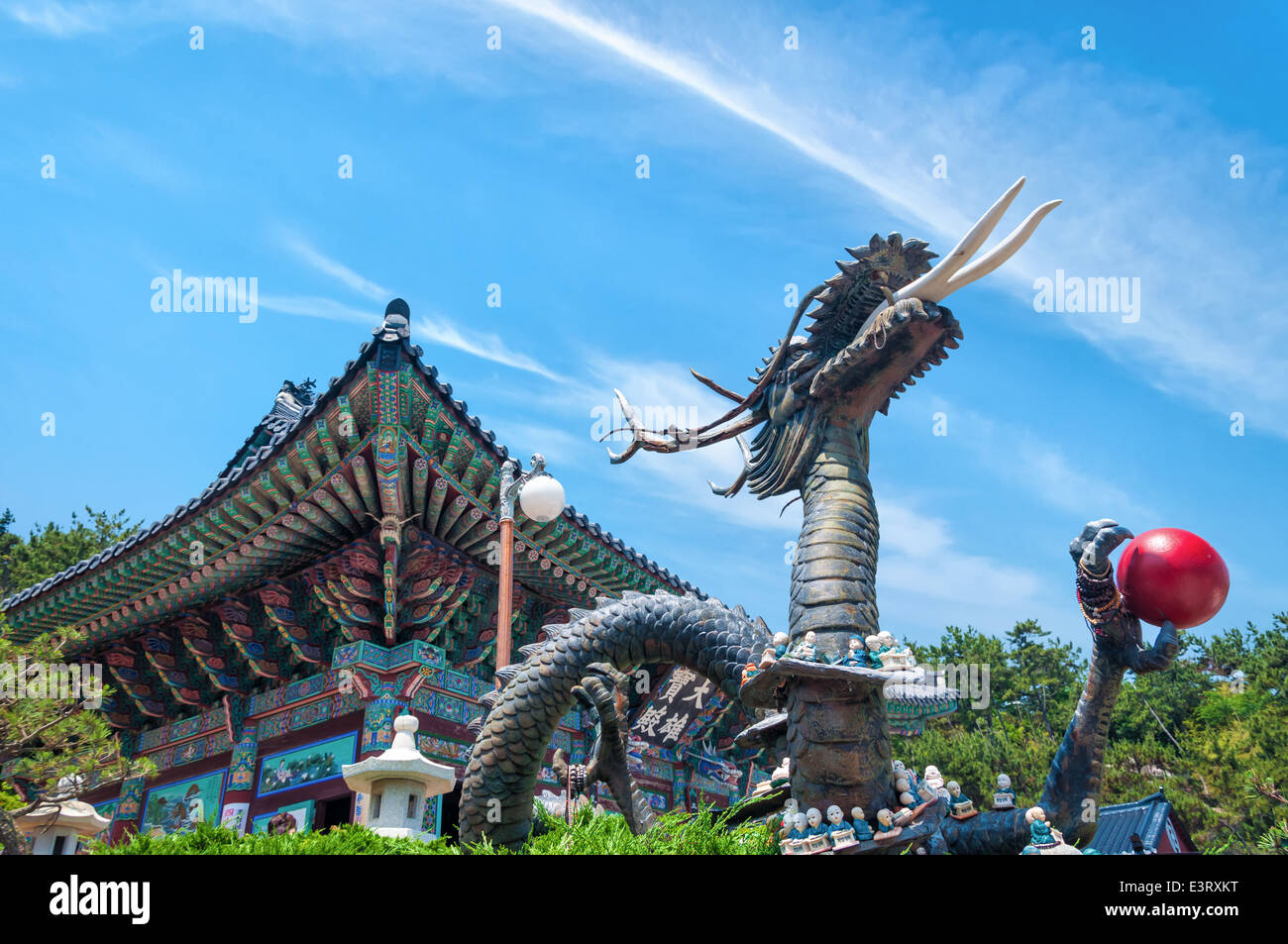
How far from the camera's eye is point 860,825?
360cm

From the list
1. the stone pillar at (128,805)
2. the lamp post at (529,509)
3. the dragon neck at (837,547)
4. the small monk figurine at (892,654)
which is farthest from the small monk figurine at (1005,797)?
the stone pillar at (128,805)

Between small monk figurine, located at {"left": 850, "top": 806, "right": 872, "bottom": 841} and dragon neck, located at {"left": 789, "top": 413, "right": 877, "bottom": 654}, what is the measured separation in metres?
0.57

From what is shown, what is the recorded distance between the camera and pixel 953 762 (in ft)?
84.2

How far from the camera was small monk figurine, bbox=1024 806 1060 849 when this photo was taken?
130 inches

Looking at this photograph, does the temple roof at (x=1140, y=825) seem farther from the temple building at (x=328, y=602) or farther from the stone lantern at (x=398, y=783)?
the stone lantern at (x=398, y=783)

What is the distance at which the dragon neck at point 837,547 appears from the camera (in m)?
3.88

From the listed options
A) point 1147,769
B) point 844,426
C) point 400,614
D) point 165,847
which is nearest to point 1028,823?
point 844,426

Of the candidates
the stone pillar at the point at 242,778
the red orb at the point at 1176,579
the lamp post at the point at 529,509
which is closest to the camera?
the red orb at the point at 1176,579

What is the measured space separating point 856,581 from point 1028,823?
104cm

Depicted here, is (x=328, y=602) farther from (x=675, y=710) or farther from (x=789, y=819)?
(x=789, y=819)

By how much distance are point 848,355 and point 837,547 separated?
82 centimetres

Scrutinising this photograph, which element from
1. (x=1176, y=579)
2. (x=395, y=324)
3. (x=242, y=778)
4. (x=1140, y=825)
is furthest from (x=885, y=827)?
(x=1140, y=825)

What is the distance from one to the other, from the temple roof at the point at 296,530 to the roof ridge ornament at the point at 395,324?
0.6 inches
